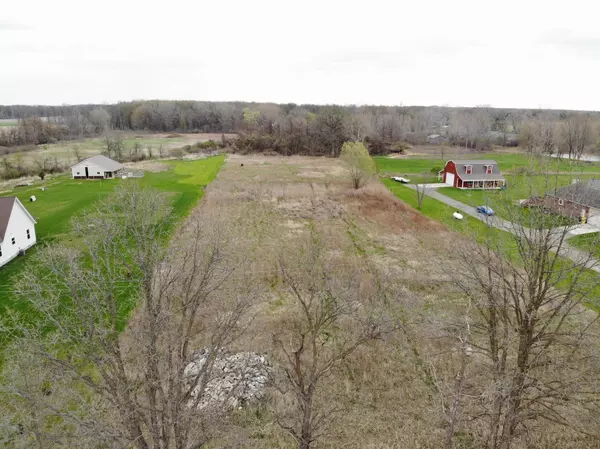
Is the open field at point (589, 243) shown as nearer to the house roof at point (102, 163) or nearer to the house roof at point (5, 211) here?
the house roof at point (5, 211)

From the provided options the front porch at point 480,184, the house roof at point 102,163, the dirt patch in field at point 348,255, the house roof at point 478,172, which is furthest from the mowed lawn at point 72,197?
the house roof at point 478,172

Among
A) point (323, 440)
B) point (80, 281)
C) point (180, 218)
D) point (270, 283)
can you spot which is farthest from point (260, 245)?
point (80, 281)

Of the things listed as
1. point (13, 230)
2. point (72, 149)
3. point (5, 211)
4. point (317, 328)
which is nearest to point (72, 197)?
point (5, 211)

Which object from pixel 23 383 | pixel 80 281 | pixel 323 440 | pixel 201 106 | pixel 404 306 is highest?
pixel 201 106

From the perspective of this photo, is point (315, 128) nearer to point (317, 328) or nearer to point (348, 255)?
point (348, 255)

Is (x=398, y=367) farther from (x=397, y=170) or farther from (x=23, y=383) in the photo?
(x=397, y=170)

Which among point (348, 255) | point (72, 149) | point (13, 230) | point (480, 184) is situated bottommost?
point (348, 255)
